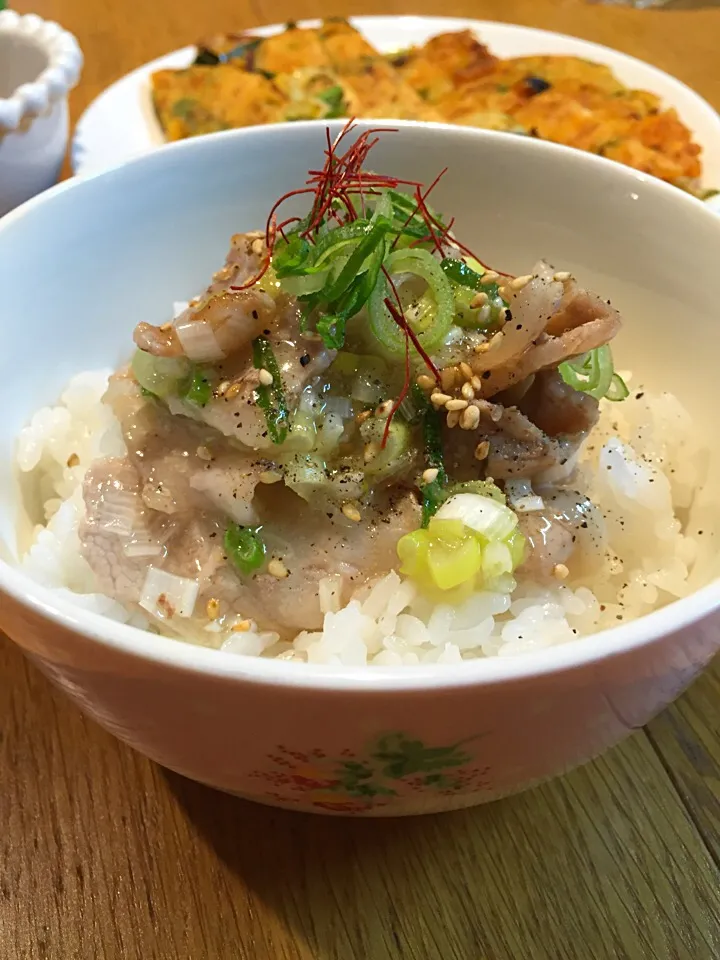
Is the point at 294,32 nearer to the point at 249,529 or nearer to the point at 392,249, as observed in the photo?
the point at 392,249

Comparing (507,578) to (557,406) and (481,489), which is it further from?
(557,406)

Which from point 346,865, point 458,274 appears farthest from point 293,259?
point 346,865

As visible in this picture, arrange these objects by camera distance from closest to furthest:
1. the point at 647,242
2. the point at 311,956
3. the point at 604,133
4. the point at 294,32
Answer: the point at 311,956, the point at 647,242, the point at 604,133, the point at 294,32

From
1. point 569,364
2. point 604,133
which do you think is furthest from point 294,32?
point 569,364

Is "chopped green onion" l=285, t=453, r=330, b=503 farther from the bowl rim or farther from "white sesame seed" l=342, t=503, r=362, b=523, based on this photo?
the bowl rim

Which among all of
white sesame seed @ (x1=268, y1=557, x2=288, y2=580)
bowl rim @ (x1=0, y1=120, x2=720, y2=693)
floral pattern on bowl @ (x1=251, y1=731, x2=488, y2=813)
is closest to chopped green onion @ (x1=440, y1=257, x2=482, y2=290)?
white sesame seed @ (x1=268, y1=557, x2=288, y2=580)

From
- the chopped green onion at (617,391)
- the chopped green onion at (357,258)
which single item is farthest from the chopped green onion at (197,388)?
the chopped green onion at (617,391)

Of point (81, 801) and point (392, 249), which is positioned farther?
point (392, 249)
